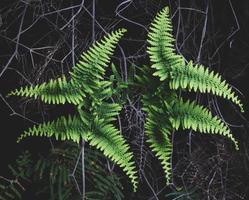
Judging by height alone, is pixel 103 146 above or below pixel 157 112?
below

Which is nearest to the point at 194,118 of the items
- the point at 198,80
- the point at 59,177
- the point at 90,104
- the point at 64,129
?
the point at 198,80

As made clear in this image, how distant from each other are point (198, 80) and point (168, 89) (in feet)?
0.55

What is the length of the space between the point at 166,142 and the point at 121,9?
2.57ft

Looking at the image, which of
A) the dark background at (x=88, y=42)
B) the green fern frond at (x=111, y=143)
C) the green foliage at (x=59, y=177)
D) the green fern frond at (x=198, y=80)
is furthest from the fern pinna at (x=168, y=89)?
the green foliage at (x=59, y=177)

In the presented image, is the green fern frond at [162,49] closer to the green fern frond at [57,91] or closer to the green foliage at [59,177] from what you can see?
the green fern frond at [57,91]

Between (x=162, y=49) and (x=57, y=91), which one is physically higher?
(x=162, y=49)

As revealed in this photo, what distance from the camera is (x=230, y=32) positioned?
2.79 metres

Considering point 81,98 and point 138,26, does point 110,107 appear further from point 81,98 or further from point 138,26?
point 138,26

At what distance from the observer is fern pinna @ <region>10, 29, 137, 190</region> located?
2309mm

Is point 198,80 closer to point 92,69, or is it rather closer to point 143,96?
point 143,96

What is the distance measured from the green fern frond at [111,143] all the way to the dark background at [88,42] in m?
0.36

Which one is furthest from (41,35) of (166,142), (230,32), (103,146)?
(230,32)

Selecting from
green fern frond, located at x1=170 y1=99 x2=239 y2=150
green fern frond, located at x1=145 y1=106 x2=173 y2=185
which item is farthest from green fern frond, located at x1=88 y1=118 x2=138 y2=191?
green fern frond, located at x1=170 y1=99 x2=239 y2=150

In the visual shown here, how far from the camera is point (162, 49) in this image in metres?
2.32
